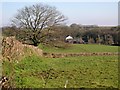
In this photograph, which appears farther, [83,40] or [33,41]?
[83,40]

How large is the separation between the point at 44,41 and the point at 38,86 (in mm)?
24957

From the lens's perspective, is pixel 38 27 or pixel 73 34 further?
pixel 73 34

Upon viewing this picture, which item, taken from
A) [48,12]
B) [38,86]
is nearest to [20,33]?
[48,12]

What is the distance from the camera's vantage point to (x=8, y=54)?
9250 mm

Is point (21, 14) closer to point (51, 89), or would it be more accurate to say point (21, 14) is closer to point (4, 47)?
point (4, 47)

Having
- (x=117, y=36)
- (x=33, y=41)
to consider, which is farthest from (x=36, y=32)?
(x=117, y=36)

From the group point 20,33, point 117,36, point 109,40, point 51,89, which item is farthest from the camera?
point 109,40

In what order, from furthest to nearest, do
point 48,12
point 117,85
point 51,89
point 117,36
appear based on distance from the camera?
point 117,36 → point 48,12 → point 117,85 → point 51,89

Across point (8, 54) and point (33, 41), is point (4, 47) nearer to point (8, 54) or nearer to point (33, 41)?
point (8, 54)

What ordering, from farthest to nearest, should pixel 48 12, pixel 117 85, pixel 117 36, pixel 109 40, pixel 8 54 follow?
pixel 109 40
pixel 117 36
pixel 48 12
pixel 8 54
pixel 117 85

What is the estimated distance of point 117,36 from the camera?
145 ft

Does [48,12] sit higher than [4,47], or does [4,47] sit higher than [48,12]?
[48,12]

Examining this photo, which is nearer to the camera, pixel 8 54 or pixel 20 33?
pixel 8 54

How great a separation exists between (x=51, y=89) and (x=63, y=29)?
1079 inches
